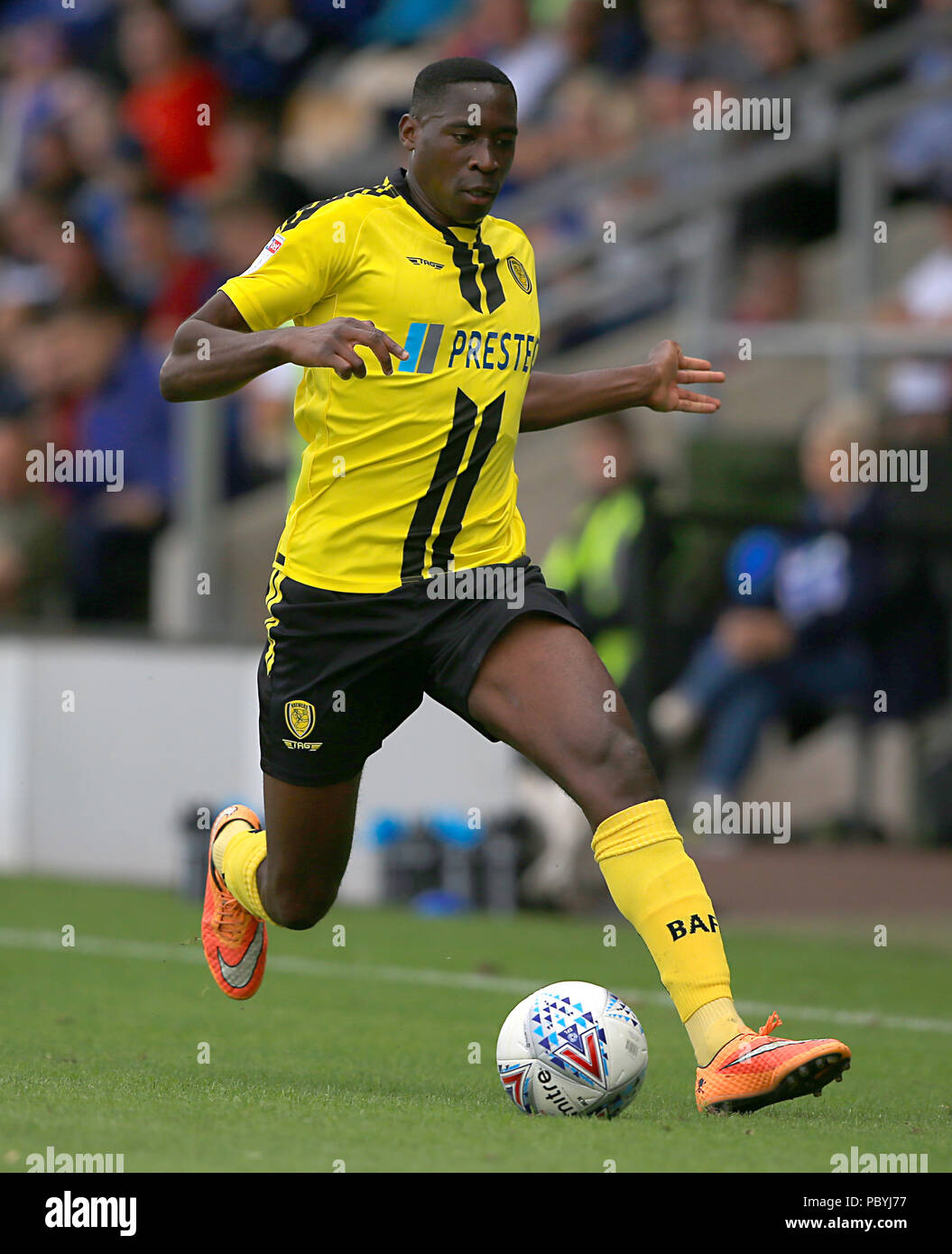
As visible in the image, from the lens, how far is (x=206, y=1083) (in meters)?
5.38

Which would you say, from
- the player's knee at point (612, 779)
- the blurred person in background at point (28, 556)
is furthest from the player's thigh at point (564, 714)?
the blurred person in background at point (28, 556)

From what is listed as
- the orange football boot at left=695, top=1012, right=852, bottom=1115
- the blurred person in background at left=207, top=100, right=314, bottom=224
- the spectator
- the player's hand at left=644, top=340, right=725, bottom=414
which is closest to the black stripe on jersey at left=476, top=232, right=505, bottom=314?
the player's hand at left=644, top=340, right=725, bottom=414

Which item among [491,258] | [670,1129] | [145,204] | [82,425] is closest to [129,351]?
[82,425]

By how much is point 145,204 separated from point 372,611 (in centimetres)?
1143

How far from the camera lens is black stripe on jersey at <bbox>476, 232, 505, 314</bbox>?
5504 mm

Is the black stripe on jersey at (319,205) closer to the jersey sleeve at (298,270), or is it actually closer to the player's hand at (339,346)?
the jersey sleeve at (298,270)

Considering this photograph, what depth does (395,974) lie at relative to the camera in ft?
27.5

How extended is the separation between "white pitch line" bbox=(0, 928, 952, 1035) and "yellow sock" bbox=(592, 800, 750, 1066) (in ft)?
7.58

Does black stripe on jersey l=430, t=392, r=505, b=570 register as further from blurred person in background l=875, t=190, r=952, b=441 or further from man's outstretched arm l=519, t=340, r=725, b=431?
blurred person in background l=875, t=190, r=952, b=441

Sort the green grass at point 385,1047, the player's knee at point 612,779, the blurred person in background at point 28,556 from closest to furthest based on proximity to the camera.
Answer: the green grass at point 385,1047, the player's knee at point 612,779, the blurred person in background at point 28,556

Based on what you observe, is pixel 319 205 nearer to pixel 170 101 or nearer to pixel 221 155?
pixel 221 155

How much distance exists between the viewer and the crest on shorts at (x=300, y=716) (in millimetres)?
5527

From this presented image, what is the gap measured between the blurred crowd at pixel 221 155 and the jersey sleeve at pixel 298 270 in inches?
252

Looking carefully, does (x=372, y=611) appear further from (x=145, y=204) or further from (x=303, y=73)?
(x=303, y=73)
